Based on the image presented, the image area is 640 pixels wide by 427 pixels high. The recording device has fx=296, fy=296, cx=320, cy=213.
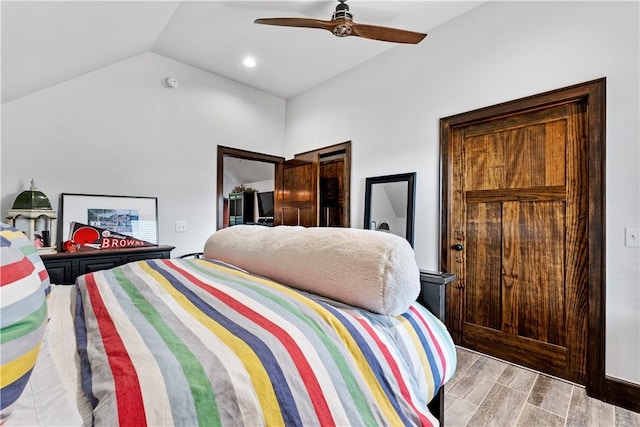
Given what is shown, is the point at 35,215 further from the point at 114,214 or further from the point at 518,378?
the point at 518,378

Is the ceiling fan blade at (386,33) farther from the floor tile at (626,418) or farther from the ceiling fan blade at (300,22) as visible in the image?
the floor tile at (626,418)

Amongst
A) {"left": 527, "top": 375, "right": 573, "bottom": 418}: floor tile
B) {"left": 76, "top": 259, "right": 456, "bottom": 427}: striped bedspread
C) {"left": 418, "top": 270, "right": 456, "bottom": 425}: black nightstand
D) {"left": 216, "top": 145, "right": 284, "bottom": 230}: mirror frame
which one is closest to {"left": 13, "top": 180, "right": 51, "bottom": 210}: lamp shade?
{"left": 216, "top": 145, "right": 284, "bottom": 230}: mirror frame

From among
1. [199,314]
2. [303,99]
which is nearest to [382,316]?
[199,314]

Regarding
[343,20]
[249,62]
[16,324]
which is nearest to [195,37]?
[249,62]

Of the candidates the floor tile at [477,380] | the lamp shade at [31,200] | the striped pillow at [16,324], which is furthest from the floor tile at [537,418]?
the lamp shade at [31,200]

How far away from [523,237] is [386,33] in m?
1.87

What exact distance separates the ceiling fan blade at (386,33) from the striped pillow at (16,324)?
7.60ft

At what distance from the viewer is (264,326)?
77 centimetres

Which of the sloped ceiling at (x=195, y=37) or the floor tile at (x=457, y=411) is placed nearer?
the floor tile at (x=457, y=411)

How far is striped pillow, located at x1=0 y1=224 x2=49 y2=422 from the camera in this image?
450 millimetres

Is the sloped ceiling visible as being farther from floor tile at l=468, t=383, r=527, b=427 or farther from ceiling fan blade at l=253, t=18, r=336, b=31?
floor tile at l=468, t=383, r=527, b=427

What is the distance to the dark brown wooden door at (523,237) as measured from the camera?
6.71 ft

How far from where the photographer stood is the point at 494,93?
7.88 ft

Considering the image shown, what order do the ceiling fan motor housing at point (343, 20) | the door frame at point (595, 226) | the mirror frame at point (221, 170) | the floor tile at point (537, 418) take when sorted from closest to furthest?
1. the floor tile at point (537, 418)
2. the door frame at point (595, 226)
3. the ceiling fan motor housing at point (343, 20)
4. the mirror frame at point (221, 170)
